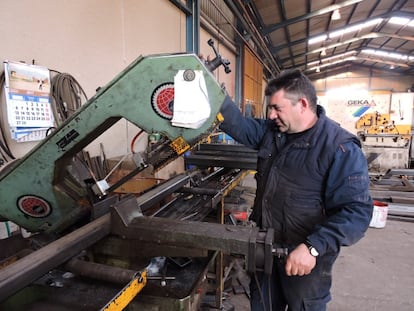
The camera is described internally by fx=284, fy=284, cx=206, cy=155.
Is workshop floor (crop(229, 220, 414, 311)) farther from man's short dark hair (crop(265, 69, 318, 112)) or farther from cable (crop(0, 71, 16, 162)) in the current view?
cable (crop(0, 71, 16, 162))

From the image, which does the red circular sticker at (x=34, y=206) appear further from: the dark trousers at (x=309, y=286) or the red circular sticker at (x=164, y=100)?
the dark trousers at (x=309, y=286)

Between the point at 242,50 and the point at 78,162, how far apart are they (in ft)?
17.0

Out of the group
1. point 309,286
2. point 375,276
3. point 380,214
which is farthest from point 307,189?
point 380,214

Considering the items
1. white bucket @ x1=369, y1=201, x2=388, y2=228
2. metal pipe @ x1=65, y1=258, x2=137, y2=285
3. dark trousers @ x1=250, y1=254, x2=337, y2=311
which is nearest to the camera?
metal pipe @ x1=65, y1=258, x2=137, y2=285

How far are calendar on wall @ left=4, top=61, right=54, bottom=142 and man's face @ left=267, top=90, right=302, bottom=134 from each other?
1.19 metres

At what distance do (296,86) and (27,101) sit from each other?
1.30 meters

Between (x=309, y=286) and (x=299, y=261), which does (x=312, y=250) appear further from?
(x=309, y=286)

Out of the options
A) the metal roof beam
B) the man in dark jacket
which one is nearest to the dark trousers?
the man in dark jacket

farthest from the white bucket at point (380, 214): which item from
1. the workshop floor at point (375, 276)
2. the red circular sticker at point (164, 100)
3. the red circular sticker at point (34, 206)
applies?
the red circular sticker at point (34, 206)

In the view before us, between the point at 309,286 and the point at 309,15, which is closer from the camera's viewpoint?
the point at 309,286

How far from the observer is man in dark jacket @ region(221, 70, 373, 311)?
92 centimetres

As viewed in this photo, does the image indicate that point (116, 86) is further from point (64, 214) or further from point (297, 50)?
point (297, 50)

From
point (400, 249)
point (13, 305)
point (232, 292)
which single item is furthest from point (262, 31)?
point (13, 305)

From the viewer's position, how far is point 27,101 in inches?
56.7
